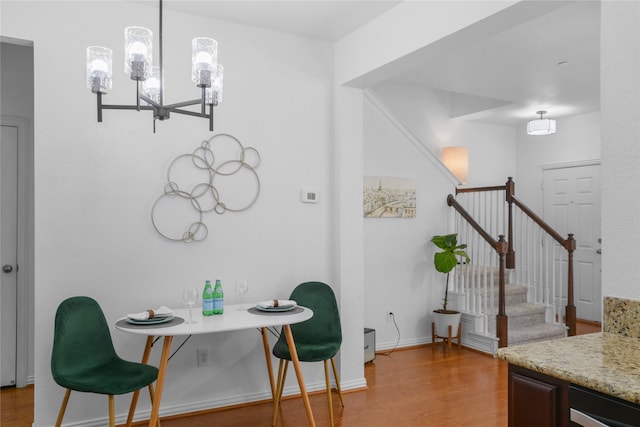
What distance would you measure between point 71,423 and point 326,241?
2.14m

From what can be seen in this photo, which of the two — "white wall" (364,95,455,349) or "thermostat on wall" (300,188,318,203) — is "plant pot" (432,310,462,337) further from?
"thermostat on wall" (300,188,318,203)

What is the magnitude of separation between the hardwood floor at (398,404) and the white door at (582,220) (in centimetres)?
269

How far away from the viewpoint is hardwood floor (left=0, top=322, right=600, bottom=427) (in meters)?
3.22

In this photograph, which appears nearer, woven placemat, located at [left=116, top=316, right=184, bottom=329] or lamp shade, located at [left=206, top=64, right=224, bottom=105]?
lamp shade, located at [left=206, top=64, right=224, bottom=105]

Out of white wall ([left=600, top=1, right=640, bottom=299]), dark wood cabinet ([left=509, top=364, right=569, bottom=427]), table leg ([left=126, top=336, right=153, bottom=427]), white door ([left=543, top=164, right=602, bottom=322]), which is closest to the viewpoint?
dark wood cabinet ([left=509, top=364, right=569, bottom=427])

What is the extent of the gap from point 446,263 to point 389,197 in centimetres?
90

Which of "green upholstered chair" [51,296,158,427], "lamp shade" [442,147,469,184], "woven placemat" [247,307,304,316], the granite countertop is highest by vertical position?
"lamp shade" [442,147,469,184]

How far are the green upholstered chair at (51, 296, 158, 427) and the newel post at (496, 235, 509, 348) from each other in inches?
132

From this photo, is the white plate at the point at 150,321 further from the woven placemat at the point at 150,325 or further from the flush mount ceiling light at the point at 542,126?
the flush mount ceiling light at the point at 542,126

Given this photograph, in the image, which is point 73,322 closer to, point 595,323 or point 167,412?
point 167,412

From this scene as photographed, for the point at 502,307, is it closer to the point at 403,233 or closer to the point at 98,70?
the point at 403,233

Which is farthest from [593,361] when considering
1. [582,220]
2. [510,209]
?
[582,220]

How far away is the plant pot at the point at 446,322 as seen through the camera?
197 inches

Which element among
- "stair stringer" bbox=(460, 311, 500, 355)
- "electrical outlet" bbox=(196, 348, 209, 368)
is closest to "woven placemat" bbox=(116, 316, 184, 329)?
"electrical outlet" bbox=(196, 348, 209, 368)
